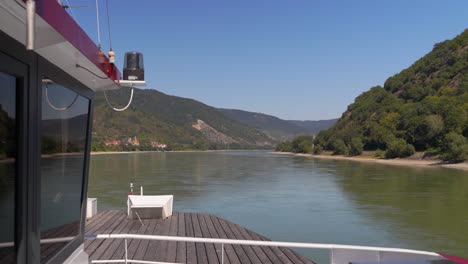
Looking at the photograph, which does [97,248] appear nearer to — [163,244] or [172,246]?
[163,244]

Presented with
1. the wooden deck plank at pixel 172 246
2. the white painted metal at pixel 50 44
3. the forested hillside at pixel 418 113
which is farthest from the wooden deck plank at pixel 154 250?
the forested hillside at pixel 418 113

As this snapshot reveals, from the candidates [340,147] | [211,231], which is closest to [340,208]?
[211,231]

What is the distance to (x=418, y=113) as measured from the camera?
10356 centimetres

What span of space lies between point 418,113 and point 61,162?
4330 inches

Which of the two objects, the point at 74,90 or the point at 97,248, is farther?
the point at 97,248

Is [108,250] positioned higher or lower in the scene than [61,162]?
lower

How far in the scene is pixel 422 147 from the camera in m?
92.9

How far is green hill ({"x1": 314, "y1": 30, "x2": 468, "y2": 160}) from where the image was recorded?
8806 cm

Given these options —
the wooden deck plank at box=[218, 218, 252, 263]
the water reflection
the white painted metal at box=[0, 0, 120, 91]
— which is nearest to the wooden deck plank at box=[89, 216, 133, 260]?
the wooden deck plank at box=[218, 218, 252, 263]

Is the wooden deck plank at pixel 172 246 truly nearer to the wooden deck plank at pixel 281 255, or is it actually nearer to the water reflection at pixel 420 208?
the wooden deck plank at pixel 281 255

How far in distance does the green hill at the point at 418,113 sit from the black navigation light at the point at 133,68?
78315 millimetres

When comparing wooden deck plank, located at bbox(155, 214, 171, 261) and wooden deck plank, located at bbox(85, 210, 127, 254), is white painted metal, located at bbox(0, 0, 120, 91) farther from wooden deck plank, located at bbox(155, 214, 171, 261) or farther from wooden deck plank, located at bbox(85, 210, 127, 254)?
wooden deck plank, located at bbox(85, 210, 127, 254)

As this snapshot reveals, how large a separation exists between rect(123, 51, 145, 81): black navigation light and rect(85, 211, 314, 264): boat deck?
364 cm

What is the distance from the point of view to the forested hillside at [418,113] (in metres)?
88.0
